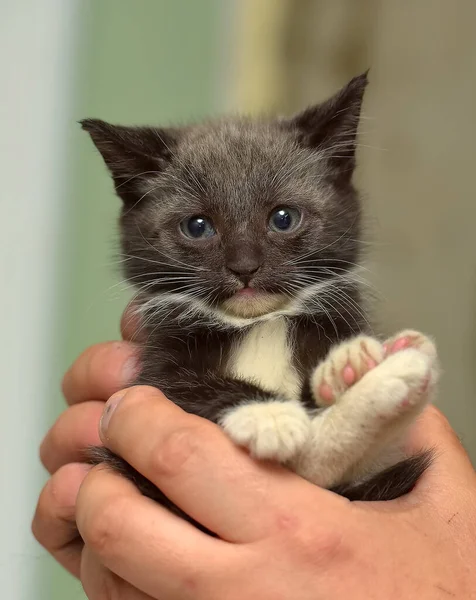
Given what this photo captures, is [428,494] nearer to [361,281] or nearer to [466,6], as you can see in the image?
[361,281]

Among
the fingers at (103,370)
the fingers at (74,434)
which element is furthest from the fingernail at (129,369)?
the fingers at (74,434)

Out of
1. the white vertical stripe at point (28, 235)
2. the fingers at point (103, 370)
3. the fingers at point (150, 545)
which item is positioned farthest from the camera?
the white vertical stripe at point (28, 235)

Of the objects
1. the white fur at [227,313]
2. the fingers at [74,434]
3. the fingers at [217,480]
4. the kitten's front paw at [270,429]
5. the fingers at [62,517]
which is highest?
the white fur at [227,313]

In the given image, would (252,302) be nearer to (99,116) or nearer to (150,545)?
(150,545)

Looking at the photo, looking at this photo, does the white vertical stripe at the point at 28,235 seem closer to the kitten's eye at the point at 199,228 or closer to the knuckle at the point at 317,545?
the kitten's eye at the point at 199,228

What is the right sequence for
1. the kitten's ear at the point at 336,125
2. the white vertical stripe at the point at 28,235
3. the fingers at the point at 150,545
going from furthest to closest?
the white vertical stripe at the point at 28,235 < the kitten's ear at the point at 336,125 < the fingers at the point at 150,545

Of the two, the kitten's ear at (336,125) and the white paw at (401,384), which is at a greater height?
the kitten's ear at (336,125)

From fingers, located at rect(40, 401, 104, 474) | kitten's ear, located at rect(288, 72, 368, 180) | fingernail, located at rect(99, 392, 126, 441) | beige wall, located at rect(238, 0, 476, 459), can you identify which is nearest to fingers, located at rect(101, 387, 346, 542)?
fingernail, located at rect(99, 392, 126, 441)
